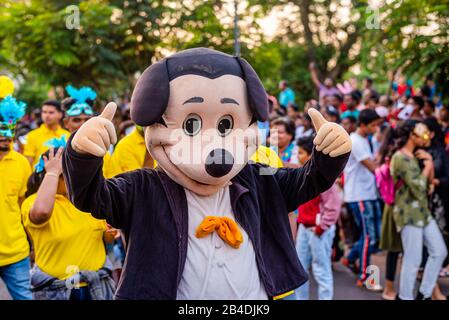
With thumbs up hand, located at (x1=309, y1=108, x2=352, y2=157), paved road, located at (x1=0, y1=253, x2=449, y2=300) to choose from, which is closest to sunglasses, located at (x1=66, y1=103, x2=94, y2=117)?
paved road, located at (x1=0, y1=253, x2=449, y2=300)

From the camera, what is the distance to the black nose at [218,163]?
2293 mm

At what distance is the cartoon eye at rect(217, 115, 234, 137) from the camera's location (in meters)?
2.42

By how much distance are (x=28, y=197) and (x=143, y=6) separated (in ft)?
26.3

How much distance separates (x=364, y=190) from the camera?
591 cm

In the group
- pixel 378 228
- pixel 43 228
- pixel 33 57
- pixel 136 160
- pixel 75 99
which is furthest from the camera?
pixel 33 57

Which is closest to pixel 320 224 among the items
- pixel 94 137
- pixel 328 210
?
pixel 328 210

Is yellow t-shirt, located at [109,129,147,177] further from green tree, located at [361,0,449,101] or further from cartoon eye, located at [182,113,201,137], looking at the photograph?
green tree, located at [361,0,449,101]

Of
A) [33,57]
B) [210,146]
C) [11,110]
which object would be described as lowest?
[210,146]

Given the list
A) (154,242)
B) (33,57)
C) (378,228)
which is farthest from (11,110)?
(33,57)

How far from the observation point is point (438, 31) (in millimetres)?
6121

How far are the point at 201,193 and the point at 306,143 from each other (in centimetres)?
253

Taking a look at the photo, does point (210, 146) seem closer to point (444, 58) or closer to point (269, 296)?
point (269, 296)

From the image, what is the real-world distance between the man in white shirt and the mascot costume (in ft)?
11.4

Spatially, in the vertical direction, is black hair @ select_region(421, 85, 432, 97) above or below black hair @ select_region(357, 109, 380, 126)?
above
